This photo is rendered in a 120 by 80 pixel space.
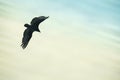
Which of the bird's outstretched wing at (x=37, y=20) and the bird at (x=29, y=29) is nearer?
the bird's outstretched wing at (x=37, y=20)

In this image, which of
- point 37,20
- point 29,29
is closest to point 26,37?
point 29,29

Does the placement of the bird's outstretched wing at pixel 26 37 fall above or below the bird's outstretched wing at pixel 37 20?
below

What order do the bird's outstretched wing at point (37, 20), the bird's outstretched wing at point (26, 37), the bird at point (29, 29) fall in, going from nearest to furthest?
the bird's outstretched wing at point (37, 20), the bird at point (29, 29), the bird's outstretched wing at point (26, 37)

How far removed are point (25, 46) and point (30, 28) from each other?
2381 mm

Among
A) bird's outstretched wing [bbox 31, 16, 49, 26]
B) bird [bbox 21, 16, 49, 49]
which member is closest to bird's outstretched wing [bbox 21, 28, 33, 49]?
bird [bbox 21, 16, 49, 49]

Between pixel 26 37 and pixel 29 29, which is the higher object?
pixel 29 29

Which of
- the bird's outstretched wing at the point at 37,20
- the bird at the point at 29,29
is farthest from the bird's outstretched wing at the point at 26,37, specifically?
the bird's outstretched wing at the point at 37,20

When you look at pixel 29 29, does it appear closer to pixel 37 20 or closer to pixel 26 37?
pixel 26 37

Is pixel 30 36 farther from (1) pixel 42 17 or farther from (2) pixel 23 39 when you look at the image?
(1) pixel 42 17

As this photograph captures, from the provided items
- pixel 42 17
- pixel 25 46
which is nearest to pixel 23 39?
pixel 25 46

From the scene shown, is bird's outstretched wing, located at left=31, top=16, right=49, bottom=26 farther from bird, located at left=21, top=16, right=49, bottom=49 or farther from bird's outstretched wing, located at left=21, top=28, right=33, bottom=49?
bird's outstretched wing, located at left=21, top=28, right=33, bottom=49

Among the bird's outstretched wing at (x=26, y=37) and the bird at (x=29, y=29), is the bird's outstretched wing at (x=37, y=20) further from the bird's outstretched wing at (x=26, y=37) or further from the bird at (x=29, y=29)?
the bird's outstretched wing at (x=26, y=37)

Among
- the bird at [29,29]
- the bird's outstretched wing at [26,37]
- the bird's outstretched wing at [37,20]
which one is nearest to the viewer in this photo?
the bird's outstretched wing at [37,20]

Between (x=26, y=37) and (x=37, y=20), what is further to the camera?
(x=26, y=37)
